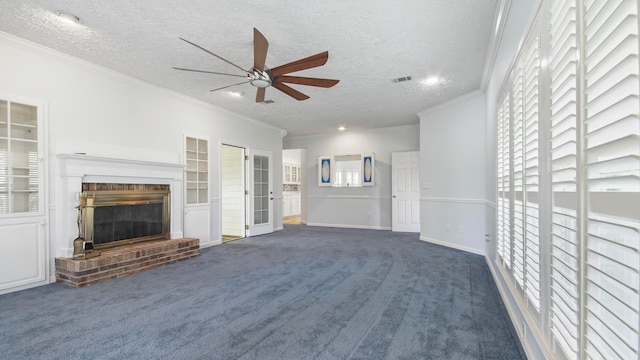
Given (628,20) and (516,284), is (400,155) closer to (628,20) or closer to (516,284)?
(516,284)

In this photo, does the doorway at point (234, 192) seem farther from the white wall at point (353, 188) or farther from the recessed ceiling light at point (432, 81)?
the recessed ceiling light at point (432, 81)

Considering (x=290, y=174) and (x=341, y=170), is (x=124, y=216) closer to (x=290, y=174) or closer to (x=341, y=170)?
(x=341, y=170)

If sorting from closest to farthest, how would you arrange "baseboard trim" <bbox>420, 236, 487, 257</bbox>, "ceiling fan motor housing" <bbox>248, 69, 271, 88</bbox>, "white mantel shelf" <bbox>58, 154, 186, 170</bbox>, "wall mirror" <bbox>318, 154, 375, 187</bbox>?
1. "ceiling fan motor housing" <bbox>248, 69, 271, 88</bbox>
2. "white mantel shelf" <bbox>58, 154, 186, 170</bbox>
3. "baseboard trim" <bbox>420, 236, 487, 257</bbox>
4. "wall mirror" <bbox>318, 154, 375, 187</bbox>

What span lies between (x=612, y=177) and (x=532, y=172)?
1099 mm

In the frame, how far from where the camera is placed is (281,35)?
3209 millimetres

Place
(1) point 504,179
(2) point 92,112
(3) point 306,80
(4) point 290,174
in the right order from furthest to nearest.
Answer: (4) point 290,174 → (2) point 92,112 → (3) point 306,80 → (1) point 504,179

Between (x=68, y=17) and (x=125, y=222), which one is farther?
(x=125, y=222)

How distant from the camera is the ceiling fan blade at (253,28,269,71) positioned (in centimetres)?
253

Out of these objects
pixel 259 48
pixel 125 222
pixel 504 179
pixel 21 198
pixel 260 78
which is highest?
pixel 259 48

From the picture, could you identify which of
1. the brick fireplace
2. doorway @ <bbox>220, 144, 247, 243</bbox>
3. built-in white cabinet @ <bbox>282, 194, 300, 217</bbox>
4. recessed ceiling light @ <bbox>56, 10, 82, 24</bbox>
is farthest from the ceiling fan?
built-in white cabinet @ <bbox>282, 194, 300, 217</bbox>

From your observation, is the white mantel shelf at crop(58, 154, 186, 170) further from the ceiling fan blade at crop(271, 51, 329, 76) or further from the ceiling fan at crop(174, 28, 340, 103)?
the ceiling fan blade at crop(271, 51, 329, 76)

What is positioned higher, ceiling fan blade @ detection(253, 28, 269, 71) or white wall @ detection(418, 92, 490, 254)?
ceiling fan blade @ detection(253, 28, 269, 71)

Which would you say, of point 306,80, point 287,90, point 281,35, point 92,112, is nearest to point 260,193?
point 92,112

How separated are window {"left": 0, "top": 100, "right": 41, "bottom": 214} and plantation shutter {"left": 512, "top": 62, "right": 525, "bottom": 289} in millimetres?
4869
